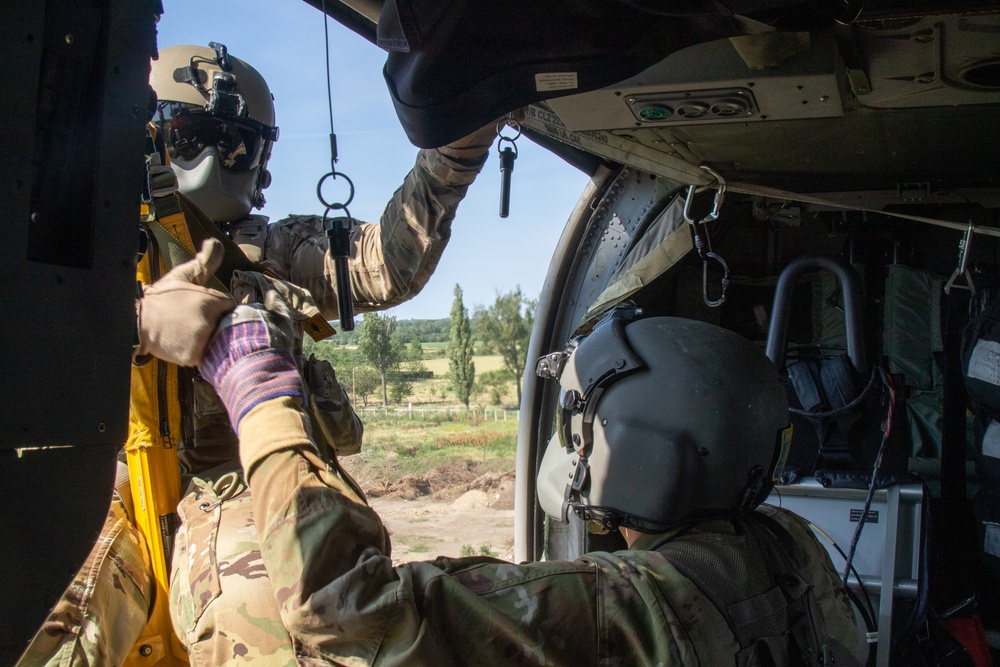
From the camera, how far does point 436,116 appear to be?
1.86 metres

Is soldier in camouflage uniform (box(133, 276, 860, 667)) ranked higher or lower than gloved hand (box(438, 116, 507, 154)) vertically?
lower

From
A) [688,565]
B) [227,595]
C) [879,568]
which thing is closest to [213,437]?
[227,595]

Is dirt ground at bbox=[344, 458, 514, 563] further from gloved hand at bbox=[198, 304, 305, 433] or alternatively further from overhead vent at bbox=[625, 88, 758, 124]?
gloved hand at bbox=[198, 304, 305, 433]

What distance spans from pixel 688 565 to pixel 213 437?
1140 mm

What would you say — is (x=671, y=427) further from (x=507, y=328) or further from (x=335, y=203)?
(x=507, y=328)

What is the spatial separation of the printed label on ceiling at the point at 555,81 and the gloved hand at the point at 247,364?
89 centimetres

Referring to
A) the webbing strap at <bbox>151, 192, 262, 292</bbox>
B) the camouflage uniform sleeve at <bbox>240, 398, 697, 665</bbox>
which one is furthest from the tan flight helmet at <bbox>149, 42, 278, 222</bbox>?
the camouflage uniform sleeve at <bbox>240, 398, 697, 665</bbox>

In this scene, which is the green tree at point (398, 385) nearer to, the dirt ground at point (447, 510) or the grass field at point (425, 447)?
the grass field at point (425, 447)

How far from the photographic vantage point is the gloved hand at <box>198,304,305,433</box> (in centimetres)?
120

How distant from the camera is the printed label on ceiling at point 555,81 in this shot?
5.80 ft

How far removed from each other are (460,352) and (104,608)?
58.5ft

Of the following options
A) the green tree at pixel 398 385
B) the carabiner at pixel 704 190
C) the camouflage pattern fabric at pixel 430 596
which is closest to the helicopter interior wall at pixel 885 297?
the carabiner at pixel 704 190

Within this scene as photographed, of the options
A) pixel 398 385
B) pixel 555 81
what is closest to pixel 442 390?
pixel 398 385

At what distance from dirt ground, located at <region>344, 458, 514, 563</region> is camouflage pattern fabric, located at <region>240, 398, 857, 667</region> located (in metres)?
8.09
